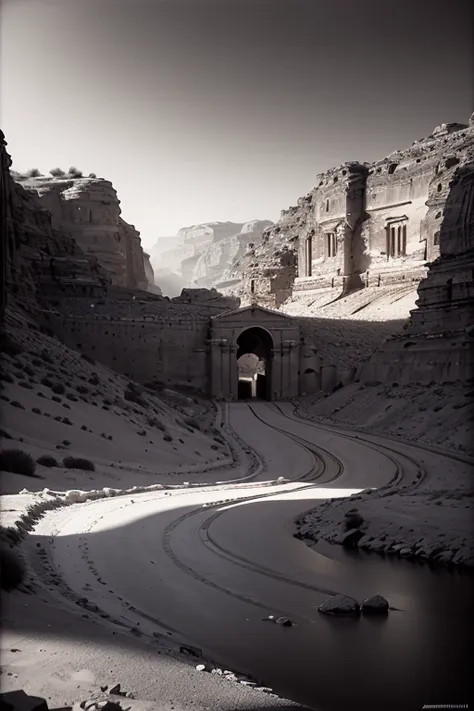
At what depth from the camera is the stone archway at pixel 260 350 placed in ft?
117

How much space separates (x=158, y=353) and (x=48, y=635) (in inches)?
1134

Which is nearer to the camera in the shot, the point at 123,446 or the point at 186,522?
the point at 186,522

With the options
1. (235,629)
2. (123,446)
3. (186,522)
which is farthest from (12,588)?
(123,446)

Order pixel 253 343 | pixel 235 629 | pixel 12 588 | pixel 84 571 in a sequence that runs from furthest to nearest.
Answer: pixel 253 343, pixel 84 571, pixel 235 629, pixel 12 588

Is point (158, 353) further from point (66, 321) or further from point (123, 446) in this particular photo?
point (123, 446)

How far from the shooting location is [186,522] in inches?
429

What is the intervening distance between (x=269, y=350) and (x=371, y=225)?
20890 millimetres

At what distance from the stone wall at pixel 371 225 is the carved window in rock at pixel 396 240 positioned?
8cm

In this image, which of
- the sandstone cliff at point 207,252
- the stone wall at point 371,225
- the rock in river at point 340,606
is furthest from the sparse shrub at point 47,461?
the sandstone cliff at point 207,252

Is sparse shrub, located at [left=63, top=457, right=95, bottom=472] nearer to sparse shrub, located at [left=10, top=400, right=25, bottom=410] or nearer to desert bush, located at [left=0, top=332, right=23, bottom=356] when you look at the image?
sparse shrub, located at [left=10, top=400, right=25, bottom=410]

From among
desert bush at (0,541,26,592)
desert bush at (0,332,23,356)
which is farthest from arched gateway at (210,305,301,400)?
desert bush at (0,541,26,592)

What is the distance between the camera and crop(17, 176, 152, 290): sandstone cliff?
4972 cm

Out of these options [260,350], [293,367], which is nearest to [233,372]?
[293,367]

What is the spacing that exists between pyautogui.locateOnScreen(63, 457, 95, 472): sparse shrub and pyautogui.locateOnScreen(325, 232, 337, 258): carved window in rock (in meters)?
42.4
